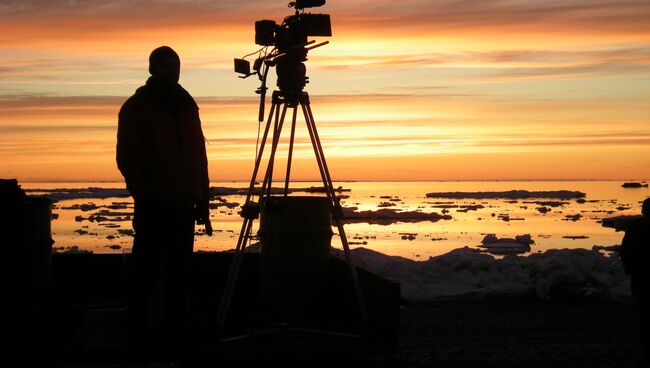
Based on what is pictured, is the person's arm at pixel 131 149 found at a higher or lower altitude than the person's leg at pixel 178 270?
higher

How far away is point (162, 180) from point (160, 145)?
Result: 209 mm

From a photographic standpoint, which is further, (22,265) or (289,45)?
(289,45)

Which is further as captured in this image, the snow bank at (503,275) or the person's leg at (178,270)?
the snow bank at (503,275)

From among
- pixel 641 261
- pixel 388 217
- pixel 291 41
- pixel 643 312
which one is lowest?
pixel 388 217

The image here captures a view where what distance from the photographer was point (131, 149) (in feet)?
18.6

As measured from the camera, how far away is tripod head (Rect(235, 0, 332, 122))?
24.2ft

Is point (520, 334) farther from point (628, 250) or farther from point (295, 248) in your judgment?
point (295, 248)

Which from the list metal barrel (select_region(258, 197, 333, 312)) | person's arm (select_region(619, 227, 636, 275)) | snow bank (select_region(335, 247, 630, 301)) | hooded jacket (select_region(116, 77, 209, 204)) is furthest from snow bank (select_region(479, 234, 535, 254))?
hooded jacket (select_region(116, 77, 209, 204))

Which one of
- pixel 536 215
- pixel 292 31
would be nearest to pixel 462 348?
pixel 292 31

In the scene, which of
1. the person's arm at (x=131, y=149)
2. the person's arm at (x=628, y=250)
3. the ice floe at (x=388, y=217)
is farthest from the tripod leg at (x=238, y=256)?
the ice floe at (x=388, y=217)

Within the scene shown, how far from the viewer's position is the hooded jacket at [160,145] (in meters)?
5.69

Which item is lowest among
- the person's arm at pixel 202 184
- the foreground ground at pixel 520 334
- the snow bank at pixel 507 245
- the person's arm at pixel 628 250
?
the snow bank at pixel 507 245

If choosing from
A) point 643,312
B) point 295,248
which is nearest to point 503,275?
point 643,312

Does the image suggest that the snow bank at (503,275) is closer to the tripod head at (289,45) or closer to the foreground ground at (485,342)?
the foreground ground at (485,342)
